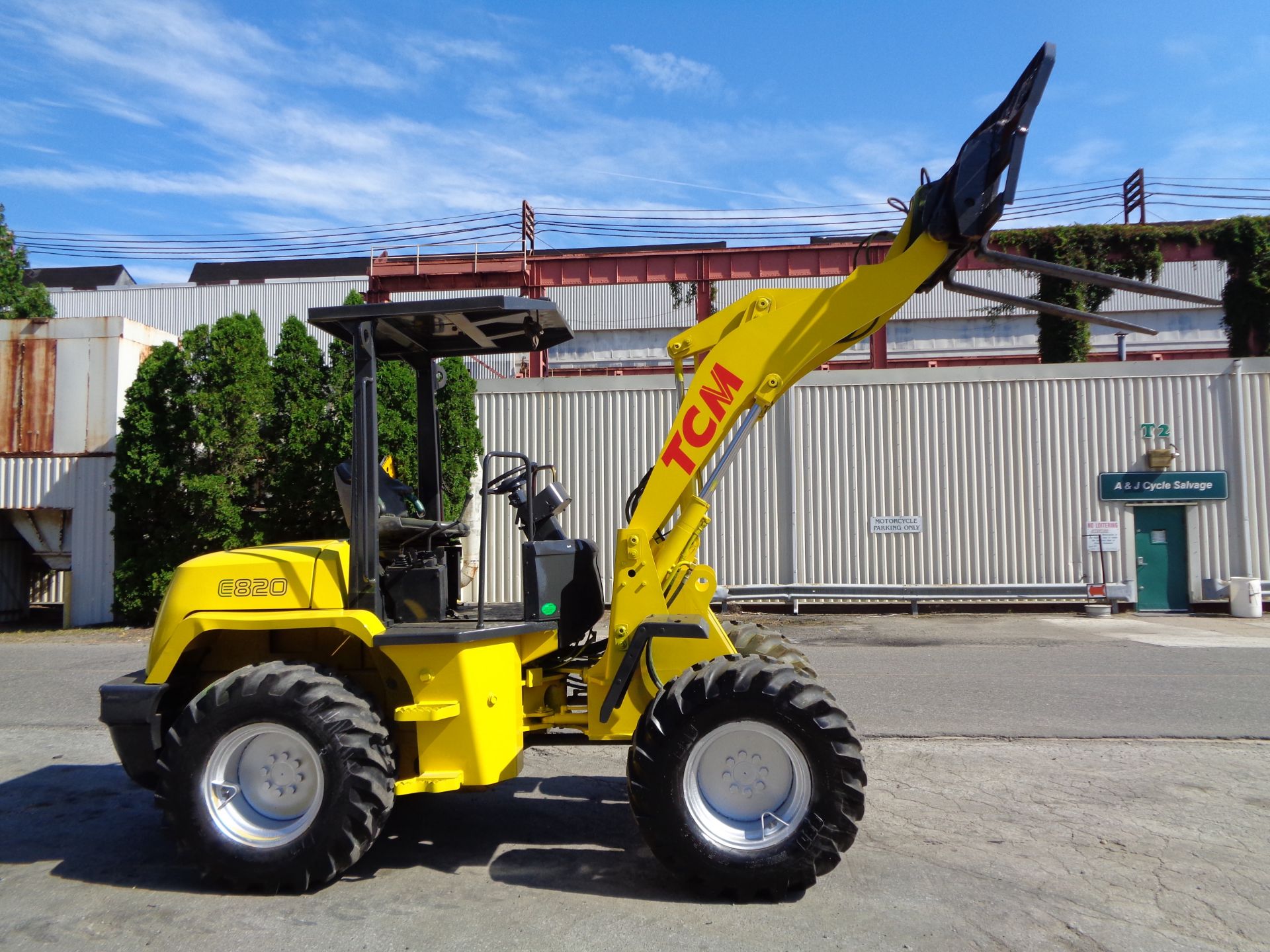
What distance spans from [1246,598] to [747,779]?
53.0ft

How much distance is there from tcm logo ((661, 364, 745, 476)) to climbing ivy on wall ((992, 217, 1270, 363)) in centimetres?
1747

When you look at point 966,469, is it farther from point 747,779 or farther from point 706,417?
point 747,779

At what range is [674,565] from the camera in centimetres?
495

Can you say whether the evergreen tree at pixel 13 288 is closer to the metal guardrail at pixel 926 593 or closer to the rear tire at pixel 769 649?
the metal guardrail at pixel 926 593

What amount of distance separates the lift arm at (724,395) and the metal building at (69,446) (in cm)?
1468

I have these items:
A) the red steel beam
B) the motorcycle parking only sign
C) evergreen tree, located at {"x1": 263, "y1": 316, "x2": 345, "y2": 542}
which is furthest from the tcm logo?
the red steel beam

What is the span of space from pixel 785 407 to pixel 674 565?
13.5 metres

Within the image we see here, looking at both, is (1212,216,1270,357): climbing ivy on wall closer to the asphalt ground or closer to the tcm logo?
the asphalt ground

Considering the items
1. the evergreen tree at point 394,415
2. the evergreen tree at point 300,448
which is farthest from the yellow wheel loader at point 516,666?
the evergreen tree at point 300,448

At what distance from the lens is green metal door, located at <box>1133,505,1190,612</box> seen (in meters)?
17.5

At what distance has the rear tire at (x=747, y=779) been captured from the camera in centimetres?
416

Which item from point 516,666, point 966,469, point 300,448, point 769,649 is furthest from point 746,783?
point 966,469

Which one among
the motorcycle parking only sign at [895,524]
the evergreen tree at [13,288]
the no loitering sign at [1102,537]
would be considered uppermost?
the evergreen tree at [13,288]

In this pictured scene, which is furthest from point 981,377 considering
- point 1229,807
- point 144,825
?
point 144,825
